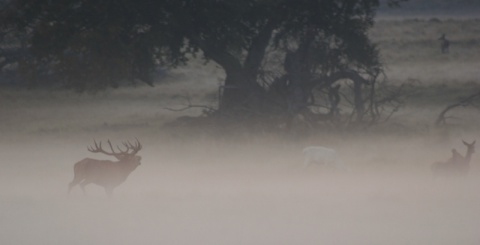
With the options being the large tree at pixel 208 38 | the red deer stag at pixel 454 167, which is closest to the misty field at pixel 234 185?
the red deer stag at pixel 454 167

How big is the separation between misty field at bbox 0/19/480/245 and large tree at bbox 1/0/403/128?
165cm

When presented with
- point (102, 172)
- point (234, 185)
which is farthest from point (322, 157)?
point (102, 172)

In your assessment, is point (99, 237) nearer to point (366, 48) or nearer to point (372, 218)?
point (372, 218)

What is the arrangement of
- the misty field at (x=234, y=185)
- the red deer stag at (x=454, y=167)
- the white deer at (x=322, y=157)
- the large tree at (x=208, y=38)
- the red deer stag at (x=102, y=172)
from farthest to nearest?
the large tree at (x=208, y=38)
the white deer at (x=322, y=157)
the red deer stag at (x=454, y=167)
the red deer stag at (x=102, y=172)
the misty field at (x=234, y=185)

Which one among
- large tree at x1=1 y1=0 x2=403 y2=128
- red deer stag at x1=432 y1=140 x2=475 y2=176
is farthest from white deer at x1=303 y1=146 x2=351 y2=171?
large tree at x1=1 y1=0 x2=403 y2=128

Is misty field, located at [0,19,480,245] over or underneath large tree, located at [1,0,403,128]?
underneath

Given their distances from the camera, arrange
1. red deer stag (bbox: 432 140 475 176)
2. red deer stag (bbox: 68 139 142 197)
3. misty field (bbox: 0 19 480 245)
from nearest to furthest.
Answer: misty field (bbox: 0 19 480 245), red deer stag (bbox: 68 139 142 197), red deer stag (bbox: 432 140 475 176)

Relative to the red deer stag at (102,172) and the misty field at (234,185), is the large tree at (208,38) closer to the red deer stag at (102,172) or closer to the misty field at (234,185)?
the misty field at (234,185)

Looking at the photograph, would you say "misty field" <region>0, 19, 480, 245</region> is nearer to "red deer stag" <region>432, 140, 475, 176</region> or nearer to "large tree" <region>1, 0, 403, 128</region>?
"red deer stag" <region>432, 140, 475, 176</region>

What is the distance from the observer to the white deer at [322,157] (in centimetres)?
1831

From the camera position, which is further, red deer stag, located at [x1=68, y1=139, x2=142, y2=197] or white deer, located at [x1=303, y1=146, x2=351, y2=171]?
white deer, located at [x1=303, y1=146, x2=351, y2=171]

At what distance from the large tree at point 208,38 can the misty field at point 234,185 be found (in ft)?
5.42

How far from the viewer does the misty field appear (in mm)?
13430

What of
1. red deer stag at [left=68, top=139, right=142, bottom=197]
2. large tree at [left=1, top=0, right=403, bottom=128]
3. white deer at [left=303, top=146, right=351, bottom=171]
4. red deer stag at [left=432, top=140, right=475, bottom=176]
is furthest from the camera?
large tree at [left=1, top=0, right=403, bottom=128]
